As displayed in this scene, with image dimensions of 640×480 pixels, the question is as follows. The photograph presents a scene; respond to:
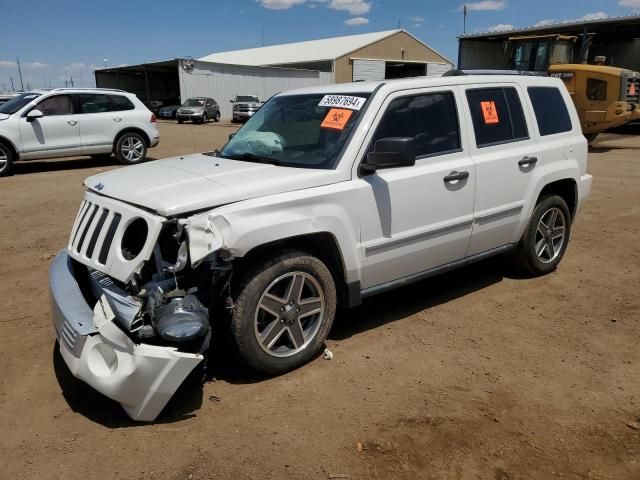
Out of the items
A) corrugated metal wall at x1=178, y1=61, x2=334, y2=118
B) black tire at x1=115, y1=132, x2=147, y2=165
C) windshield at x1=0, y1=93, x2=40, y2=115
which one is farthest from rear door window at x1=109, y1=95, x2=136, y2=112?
corrugated metal wall at x1=178, y1=61, x2=334, y2=118

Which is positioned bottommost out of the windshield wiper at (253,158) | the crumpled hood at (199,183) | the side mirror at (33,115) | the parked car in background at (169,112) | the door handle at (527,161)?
the parked car in background at (169,112)

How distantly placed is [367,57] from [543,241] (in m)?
46.2

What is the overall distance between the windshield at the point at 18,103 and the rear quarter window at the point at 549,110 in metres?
10.6

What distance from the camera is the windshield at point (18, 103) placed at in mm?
11484

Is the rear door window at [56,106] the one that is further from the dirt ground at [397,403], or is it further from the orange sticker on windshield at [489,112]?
the orange sticker on windshield at [489,112]

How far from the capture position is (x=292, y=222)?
331 cm

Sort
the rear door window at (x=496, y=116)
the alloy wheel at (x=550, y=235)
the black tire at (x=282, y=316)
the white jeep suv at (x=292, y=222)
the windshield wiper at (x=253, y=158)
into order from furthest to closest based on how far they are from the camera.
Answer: the alloy wheel at (x=550, y=235) → the rear door window at (x=496, y=116) → the windshield wiper at (x=253, y=158) → the black tire at (x=282, y=316) → the white jeep suv at (x=292, y=222)

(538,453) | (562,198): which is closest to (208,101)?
(562,198)

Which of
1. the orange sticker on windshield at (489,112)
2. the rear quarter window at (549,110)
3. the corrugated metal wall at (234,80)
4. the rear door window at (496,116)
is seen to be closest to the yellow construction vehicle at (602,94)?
the rear quarter window at (549,110)

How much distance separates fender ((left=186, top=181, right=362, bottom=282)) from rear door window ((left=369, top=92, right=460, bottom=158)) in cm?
62

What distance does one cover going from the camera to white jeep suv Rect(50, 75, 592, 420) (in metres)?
2.94

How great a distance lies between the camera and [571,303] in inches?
186

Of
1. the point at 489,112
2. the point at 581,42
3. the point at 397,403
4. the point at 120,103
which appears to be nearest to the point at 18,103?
the point at 120,103

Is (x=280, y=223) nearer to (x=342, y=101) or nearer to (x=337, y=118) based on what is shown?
(x=337, y=118)
